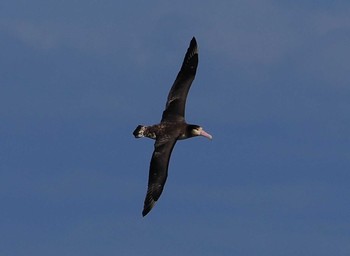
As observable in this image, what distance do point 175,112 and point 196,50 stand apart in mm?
3492

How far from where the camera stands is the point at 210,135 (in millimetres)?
55656

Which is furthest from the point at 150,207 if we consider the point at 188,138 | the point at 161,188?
the point at 188,138

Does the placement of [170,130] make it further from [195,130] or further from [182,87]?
[182,87]

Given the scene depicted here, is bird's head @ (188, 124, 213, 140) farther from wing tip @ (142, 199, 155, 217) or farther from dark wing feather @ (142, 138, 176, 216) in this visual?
wing tip @ (142, 199, 155, 217)

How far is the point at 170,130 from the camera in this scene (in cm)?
5444

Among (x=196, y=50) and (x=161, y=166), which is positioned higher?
(x=196, y=50)

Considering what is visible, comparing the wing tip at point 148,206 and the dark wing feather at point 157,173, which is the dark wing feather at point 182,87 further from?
the wing tip at point 148,206

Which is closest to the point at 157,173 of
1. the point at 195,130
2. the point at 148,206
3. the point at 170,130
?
the point at 148,206

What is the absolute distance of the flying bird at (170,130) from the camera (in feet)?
170

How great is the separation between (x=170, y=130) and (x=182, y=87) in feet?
9.44

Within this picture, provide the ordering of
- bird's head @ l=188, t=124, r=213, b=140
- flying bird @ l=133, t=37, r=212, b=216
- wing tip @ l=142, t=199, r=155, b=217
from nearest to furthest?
wing tip @ l=142, t=199, r=155, b=217
flying bird @ l=133, t=37, r=212, b=216
bird's head @ l=188, t=124, r=213, b=140

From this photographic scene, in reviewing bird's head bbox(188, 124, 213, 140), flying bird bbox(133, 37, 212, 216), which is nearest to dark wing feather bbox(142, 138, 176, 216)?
flying bird bbox(133, 37, 212, 216)

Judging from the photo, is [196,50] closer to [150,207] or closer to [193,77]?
[193,77]

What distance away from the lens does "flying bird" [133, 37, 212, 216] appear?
170ft
